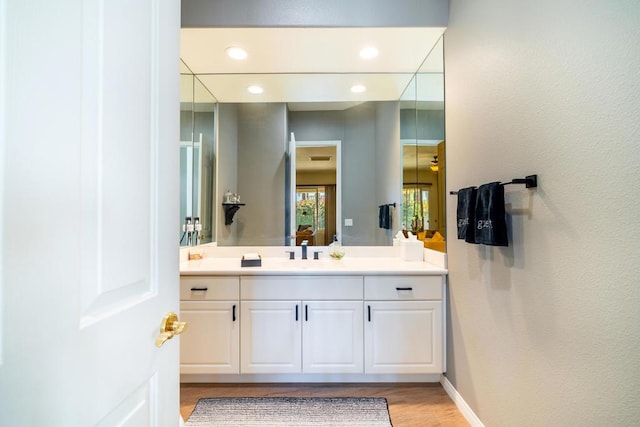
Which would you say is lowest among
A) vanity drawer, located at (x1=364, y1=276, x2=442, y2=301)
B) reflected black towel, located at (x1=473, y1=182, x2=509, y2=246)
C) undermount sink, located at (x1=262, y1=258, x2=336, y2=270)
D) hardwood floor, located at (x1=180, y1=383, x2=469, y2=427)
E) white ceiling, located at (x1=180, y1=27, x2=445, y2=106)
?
hardwood floor, located at (x1=180, y1=383, x2=469, y2=427)

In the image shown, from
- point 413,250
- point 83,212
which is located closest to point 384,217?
point 413,250

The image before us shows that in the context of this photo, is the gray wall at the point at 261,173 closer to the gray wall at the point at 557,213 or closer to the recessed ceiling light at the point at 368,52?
the recessed ceiling light at the point at 368,52

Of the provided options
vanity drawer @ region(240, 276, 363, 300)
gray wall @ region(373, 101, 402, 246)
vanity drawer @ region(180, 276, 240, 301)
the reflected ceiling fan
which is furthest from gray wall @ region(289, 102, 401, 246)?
vanity drawer @ region(180, 276, 240, 301)

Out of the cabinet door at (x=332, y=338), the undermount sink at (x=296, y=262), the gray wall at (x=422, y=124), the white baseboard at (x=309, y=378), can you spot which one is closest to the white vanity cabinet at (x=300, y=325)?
the cabinet door at (x=332, y=338)

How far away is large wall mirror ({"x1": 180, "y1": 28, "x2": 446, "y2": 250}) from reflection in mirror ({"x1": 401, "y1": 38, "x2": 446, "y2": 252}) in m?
0.02

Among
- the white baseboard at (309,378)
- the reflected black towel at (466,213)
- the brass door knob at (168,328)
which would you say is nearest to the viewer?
the brass door knob at (168,328)

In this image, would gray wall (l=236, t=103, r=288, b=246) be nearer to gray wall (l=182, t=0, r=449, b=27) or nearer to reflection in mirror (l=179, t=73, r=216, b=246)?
reflection in mirror (l=179, t=73, r=216, b=246)

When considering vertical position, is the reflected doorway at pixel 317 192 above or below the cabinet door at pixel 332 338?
above

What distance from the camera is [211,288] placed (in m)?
2.11

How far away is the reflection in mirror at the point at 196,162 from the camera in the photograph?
8.38ft

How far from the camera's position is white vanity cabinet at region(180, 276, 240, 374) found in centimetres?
210

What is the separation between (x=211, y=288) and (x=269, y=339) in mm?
538

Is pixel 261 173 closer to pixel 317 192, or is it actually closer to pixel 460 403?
pixel 317 192

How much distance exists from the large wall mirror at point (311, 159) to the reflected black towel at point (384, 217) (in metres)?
0.02
